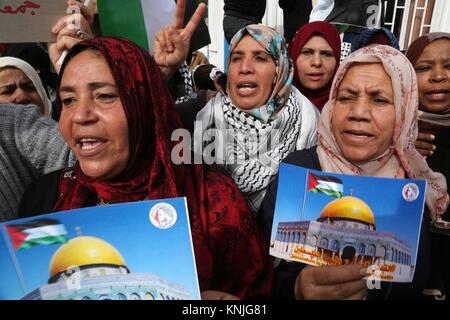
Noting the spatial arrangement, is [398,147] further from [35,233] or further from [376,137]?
[35,233]

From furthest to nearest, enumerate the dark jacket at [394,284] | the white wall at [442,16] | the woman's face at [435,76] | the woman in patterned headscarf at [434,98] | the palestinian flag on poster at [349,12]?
1. the white wall at [442,16]
2. the palestinian flag on poster at [349,12]
3. the woman's face at [435,76]
4. the woman in patterned headscarf at [434,98]
5. the dark jacket at [394,284]

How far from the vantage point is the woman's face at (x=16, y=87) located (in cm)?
212

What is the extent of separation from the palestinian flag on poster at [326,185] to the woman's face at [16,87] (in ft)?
6.17

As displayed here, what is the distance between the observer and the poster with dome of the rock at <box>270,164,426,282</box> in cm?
108

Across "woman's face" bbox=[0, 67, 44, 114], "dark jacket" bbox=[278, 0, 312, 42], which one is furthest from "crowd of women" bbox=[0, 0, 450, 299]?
"dark jacket" bbox=[278, 0, 312, 42]

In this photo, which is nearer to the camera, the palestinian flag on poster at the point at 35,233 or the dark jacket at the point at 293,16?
the palestinian flag on poster at the point at 35,233

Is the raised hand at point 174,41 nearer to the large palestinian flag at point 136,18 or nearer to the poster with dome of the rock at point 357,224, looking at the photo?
the large palestinian flag at point 136,18

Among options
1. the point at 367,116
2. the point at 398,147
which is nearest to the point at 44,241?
the point at 367,116

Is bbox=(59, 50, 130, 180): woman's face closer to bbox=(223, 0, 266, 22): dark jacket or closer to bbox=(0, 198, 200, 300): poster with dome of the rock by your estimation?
bbox=(0, 198, 200, 300): poster with dome of the rock

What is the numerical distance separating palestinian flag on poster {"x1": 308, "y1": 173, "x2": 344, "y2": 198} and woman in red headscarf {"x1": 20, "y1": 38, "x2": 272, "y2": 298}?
0.37 metres

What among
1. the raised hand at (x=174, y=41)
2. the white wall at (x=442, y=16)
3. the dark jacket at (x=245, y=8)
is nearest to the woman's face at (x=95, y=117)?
the raised hand at (x=174, y=41)
